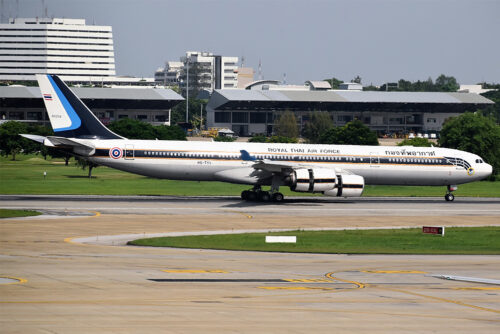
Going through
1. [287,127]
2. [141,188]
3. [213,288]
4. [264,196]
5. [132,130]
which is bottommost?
[141,188]

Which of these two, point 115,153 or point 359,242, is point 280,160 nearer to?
point 115,153

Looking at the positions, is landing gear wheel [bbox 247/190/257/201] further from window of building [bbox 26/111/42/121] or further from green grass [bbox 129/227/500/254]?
window of building [bbox 26/111/42/121]

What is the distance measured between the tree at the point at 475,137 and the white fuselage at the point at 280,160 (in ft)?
151

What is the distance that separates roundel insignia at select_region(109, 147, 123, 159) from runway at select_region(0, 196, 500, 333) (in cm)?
1364

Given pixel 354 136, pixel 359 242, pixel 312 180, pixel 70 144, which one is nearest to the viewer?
pixel 359 242

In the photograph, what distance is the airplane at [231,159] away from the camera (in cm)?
5709

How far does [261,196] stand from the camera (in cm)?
5947

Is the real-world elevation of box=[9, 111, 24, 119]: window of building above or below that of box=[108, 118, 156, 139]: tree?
above

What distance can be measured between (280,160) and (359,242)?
832 inches

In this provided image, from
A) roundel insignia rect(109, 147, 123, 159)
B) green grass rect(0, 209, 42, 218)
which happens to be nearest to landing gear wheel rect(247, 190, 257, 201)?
roundel insignia rect(109, 147, 123, 159)

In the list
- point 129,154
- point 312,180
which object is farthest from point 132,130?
point 312,180

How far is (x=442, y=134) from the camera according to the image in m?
118

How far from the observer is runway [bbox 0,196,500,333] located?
64.7 ft

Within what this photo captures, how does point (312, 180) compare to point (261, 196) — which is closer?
point (312, 180)
